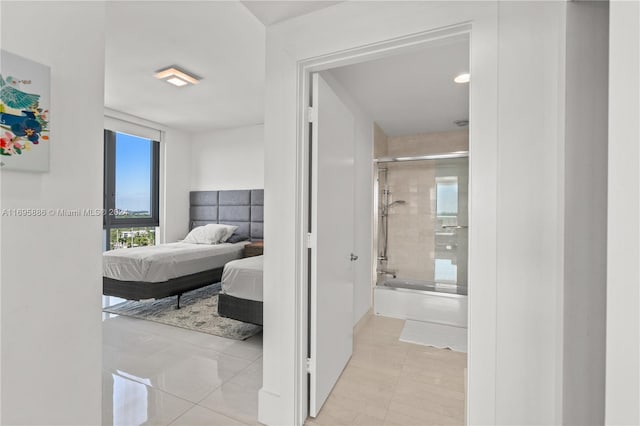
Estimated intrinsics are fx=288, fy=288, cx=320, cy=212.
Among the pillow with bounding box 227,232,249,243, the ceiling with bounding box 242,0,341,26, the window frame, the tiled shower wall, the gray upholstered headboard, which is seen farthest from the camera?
the gray upholstered headboard

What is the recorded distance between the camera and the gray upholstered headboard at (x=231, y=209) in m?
4.98

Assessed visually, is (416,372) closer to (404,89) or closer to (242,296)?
(242,296)

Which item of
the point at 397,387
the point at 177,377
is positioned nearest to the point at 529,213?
the point at 397,387

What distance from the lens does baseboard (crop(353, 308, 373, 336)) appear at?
2967 millimetres

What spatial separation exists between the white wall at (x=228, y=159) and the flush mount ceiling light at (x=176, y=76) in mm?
1775

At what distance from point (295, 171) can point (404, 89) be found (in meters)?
1.67

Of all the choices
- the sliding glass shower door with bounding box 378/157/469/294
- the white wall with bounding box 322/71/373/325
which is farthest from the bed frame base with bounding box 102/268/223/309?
the sliding glass shower door with bounding box 378/157/469/294

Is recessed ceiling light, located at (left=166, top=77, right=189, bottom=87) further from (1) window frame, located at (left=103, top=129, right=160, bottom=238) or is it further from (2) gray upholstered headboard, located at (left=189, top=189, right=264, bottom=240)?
(2) gray upholstered headboard, located at (left=189, top=189, right=264, bottom=240)

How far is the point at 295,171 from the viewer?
1.64 meters

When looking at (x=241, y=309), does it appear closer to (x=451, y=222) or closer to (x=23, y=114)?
(x=23, y=114)

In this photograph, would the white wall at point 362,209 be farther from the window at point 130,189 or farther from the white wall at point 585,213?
the window at point 130,189

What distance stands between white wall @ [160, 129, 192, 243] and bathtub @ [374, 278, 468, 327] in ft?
12.7

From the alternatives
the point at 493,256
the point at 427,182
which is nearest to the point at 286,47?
the point at 493,256

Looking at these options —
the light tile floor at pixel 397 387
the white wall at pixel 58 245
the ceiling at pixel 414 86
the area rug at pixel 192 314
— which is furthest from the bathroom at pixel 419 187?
the white wall at pixel 58 245
